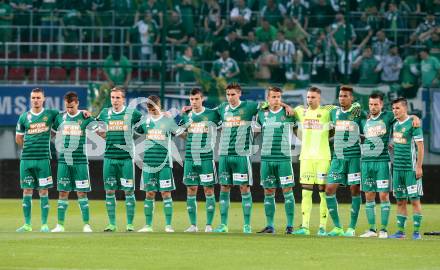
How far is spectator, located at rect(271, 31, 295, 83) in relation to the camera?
84.1ft

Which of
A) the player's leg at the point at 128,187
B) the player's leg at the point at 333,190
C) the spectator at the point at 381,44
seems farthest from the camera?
the spectator at the point at 381,44

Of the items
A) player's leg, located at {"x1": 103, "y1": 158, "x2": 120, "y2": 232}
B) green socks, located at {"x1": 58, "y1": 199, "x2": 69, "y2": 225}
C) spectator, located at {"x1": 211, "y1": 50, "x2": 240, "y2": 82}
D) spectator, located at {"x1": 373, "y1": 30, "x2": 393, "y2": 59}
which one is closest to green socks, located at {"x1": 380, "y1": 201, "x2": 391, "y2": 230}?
player's leg, located at {"x1": 103, "y1": 158, "x2": 120, "y2": 232}

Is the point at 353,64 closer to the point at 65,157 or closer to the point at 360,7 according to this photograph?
the point at 360,7

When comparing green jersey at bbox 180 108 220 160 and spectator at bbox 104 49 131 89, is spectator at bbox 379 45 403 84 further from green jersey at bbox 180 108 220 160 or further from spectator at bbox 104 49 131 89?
green jersey at bbox 180 108 220 160

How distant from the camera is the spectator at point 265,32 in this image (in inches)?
1047

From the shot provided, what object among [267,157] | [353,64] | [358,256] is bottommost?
[358,256]

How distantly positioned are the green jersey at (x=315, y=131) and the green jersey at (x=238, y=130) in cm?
77

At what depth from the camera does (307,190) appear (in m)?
18.2

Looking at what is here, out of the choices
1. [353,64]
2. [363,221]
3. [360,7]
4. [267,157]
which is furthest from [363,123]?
[360,7]

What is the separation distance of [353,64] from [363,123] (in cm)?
738

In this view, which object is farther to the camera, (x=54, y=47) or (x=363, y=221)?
(x=54, y=47)

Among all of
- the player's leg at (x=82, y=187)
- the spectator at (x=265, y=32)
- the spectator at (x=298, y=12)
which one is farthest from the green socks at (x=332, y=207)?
the spectator at (x=298, y=12)

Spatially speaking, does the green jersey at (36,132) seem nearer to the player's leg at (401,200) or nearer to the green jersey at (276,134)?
the green jersey at (276,134)

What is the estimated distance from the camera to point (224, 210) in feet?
60.9
